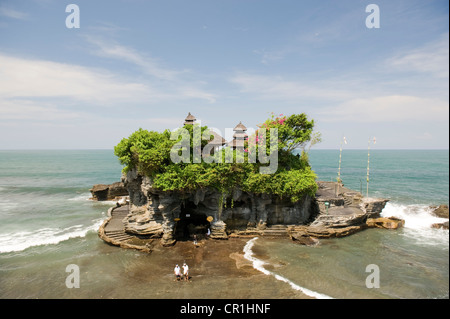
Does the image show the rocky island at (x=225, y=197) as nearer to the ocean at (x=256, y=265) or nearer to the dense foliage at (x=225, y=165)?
the dense foliage at (x=225, y=165)

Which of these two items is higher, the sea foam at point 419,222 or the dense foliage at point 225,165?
the dense foliage at point 225,165

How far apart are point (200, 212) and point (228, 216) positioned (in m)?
3.37

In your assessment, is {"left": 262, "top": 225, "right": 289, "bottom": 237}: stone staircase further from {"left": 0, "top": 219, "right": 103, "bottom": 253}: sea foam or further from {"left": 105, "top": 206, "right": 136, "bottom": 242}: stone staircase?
{"left": 0, "top": 219, "right": 103, "bottom": 253}: sea foam

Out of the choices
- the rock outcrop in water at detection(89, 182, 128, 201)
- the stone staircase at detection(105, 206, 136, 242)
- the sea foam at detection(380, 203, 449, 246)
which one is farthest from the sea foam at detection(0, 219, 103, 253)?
the sea foam at detection(380, 203, 449, 246)

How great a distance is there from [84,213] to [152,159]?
76.3 feet

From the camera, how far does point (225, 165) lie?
2534 cm

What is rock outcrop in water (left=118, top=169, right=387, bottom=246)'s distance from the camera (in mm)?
25938

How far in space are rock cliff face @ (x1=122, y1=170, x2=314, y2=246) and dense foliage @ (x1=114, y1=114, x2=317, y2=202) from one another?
131cm

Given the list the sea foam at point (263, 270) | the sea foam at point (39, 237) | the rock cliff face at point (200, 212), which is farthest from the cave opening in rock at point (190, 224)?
the sea foam at point (39, 237)

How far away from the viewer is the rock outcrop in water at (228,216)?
85.1ft

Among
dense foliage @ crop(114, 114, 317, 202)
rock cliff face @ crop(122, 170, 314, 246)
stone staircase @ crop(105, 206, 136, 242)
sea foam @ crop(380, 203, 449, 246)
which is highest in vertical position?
dense foliage @ crop(114, 114, 317, 202)

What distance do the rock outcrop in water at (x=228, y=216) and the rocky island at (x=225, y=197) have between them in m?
0.10
